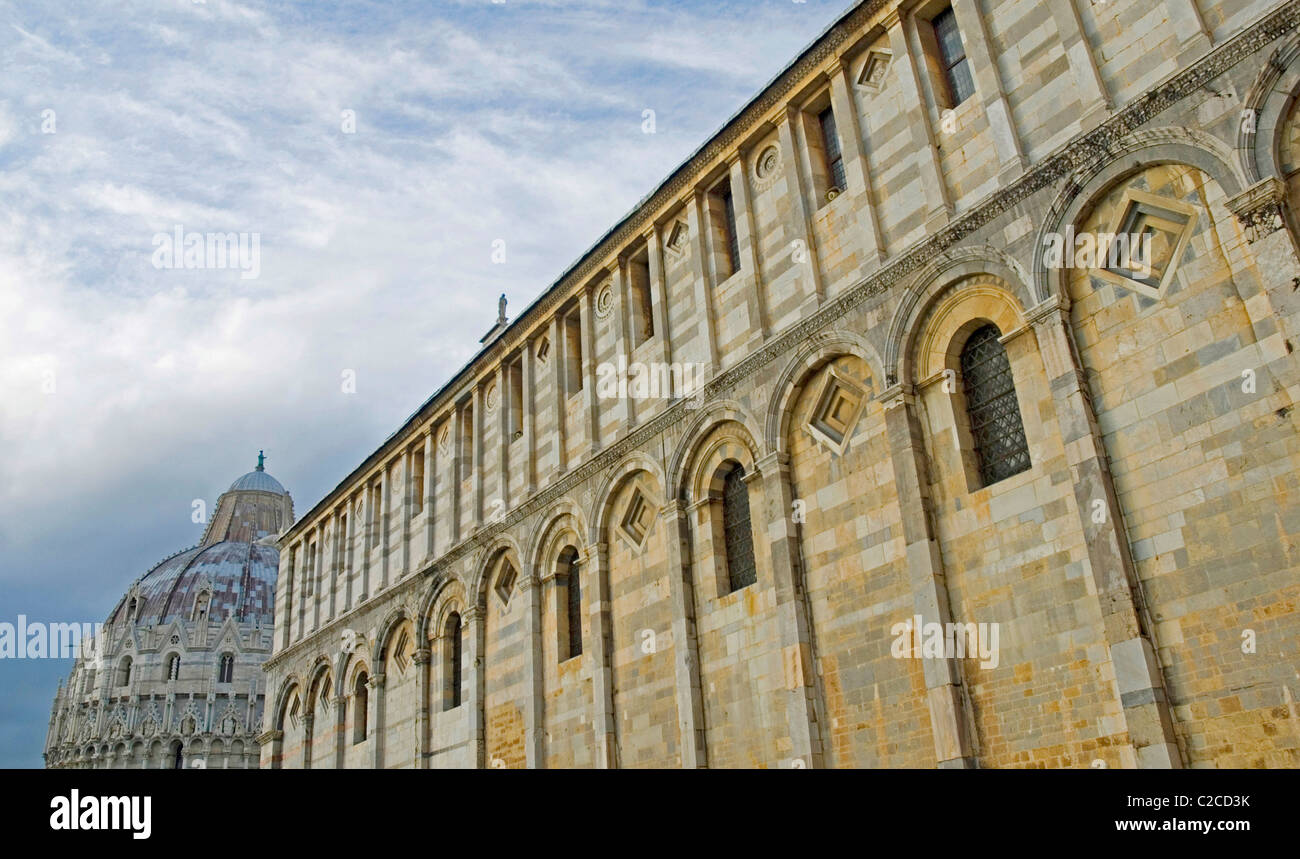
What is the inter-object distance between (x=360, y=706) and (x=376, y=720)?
→ 2.20 metres

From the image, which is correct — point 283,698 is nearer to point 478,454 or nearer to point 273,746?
point 273,746

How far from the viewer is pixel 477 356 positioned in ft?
85.8

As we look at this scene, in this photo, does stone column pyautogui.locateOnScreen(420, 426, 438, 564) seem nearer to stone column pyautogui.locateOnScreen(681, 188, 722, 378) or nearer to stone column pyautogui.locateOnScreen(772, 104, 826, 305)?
stone column pyautogui.locateOnScreen(681, 188, 722, 378)

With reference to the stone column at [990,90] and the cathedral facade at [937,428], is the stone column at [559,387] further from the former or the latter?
the stone column at [990,90]

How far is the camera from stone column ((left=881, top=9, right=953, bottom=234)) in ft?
46.6

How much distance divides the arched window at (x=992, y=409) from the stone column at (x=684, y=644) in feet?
20.0

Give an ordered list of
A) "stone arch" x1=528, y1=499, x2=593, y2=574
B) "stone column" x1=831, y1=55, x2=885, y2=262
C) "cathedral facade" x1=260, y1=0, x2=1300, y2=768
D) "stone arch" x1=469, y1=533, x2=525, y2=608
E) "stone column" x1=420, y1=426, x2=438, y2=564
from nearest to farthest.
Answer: "cathedral facade" x1=260, y1=0, x2=1300, y2=768 < "stone column" x1=831, y1=55, x2=885, y2=262 < "stone arch" x1=528, y1=499, x2=593, y2=574 < "stone arch" x1=469, y1=533, x2=525, y2=608 < "stone column" x1=420, y1=426, x2=438, y2=564

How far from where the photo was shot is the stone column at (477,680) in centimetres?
2241

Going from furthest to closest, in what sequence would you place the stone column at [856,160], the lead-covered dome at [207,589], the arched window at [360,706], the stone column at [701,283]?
the lead-covered dome at [207,589] < the arched window at [360,706] < the stone column at [701,283] < the stone column at [856,160]

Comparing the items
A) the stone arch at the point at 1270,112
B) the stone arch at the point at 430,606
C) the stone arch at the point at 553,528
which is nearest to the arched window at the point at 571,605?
the stone arch at the point at 553,528

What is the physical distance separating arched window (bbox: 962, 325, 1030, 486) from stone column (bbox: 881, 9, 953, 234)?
1929 millimetres

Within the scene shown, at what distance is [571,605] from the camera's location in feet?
69.9

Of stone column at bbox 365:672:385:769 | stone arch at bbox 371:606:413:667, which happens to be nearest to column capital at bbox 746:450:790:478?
stone arch at bbox 371:606:413:667
